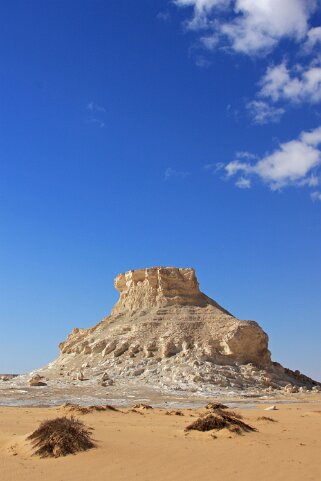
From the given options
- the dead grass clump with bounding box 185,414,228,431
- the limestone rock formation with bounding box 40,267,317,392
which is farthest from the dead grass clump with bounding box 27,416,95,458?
the limestone rock formation with bounding box 40,267,317,392

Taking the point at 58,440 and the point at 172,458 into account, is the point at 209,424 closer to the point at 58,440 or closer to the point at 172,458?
the point at 172,458

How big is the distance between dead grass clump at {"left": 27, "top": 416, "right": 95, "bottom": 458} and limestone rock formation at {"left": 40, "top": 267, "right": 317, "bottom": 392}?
26.7 metres

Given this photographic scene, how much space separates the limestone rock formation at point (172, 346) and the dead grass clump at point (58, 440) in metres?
26.7

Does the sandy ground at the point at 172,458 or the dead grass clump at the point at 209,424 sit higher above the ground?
the dead grass clump at the point at 209,424

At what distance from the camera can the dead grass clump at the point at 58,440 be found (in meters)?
9.21

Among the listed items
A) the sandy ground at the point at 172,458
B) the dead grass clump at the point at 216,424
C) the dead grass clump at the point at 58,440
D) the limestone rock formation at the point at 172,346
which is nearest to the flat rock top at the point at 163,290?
the limestone rock formation at the point at 172,346

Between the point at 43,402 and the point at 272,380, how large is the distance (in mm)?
20884

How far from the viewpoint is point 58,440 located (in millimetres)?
9414

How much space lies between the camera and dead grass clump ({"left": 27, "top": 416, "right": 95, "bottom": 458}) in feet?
30.2

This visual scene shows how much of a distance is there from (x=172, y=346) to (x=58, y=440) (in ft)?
112

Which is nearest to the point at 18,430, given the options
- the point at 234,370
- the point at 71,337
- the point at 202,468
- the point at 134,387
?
the point at 202,468

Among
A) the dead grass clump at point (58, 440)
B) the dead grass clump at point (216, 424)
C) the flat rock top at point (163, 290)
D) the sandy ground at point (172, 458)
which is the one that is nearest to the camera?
the sandy ground at point (172, 458)

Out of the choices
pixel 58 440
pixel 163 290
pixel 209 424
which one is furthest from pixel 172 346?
pixel 58 440

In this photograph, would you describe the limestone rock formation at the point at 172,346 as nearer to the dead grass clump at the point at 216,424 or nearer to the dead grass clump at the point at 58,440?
the dead grass clump at the point at 216,424
